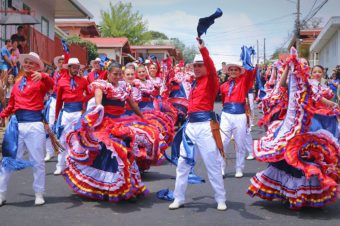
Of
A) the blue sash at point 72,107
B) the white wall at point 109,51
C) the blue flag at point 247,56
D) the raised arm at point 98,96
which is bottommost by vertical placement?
the blue sash at point 72,107

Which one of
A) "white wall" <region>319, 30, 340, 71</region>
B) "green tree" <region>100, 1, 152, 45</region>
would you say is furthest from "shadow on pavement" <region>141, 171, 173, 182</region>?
"green tree" <region>100, 1, 152, 45</region>

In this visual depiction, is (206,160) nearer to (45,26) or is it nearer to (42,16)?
(42,16)

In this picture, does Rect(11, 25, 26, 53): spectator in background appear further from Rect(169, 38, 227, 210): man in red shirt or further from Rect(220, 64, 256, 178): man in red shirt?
Rect(169, 38, 227, 210): man in red shirt

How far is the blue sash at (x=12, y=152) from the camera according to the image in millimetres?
5855

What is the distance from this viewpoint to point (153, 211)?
222 inches

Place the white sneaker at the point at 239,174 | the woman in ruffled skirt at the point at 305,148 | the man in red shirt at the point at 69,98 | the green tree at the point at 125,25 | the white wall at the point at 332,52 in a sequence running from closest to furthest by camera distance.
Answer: the woman in ruffled skirt at the point at 305,148 → the white sneaker at the point at 239,174 → the man in red shirt at the point at 69,98 → the white wall at the point at 332,52 → the green tree at the point at 125,25

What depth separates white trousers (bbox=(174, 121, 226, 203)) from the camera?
5625 mm

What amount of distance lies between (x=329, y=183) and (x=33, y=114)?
Result: 4138 mm

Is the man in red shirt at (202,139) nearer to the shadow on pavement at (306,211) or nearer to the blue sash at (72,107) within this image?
the shadow on pavement at (306,211)

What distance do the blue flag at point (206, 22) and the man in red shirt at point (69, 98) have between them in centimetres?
345

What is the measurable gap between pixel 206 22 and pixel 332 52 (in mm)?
27782

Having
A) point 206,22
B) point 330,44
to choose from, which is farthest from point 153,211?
point 330,44

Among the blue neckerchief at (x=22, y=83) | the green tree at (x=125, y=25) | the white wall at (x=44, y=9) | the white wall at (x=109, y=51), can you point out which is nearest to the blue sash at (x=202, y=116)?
the blue neckerchief at (x=22, y=83)

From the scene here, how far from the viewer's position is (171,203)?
6.02 metres
